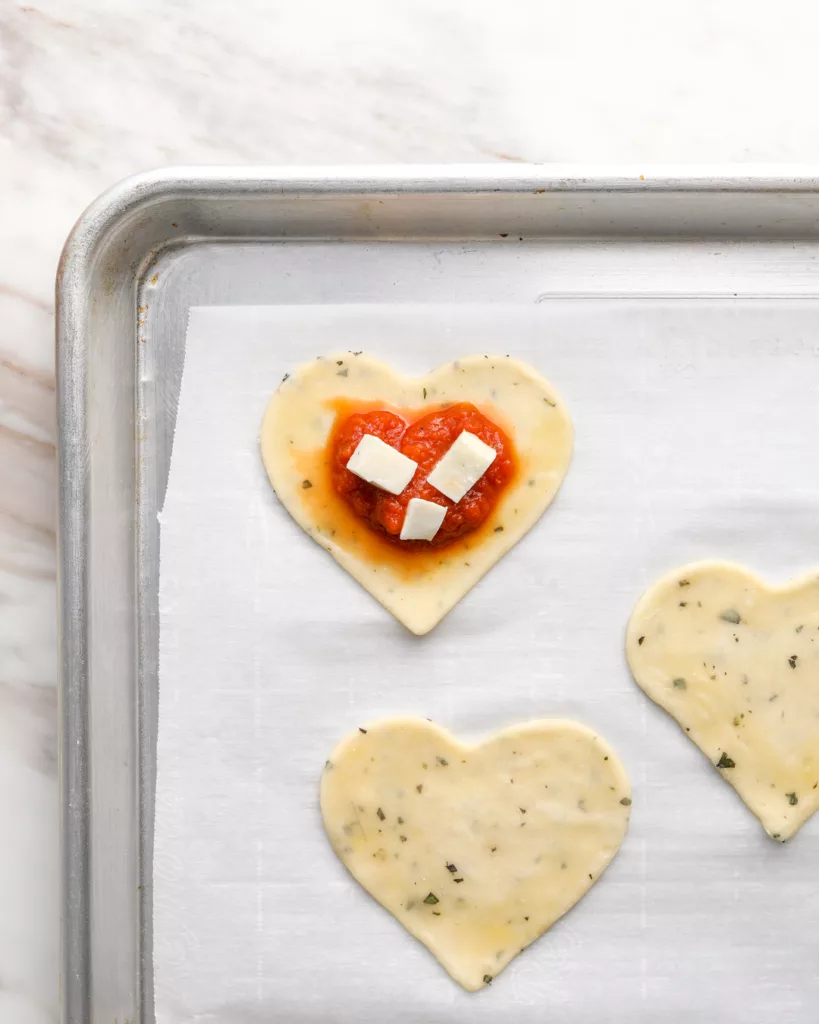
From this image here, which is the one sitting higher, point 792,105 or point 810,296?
point 792,105

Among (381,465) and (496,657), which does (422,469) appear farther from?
(496,657)

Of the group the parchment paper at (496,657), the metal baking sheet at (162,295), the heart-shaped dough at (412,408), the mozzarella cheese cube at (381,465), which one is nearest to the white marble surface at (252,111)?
the metal baking sheet at (162,295)

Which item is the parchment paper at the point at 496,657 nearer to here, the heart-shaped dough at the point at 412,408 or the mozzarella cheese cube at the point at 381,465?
the heart-shaped dough at the point at 412,408

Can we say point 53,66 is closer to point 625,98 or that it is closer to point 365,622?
point 625,98

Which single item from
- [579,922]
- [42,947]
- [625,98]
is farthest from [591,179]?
[42,947]

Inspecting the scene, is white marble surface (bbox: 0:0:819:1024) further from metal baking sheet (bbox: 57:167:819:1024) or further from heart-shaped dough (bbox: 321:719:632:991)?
heart-shaped dough (bbox: 321:719:632:991)

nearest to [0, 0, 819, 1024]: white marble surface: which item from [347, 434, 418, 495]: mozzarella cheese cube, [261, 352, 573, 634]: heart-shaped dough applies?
[261, 352, 573, 634]: heart-shaped dough
